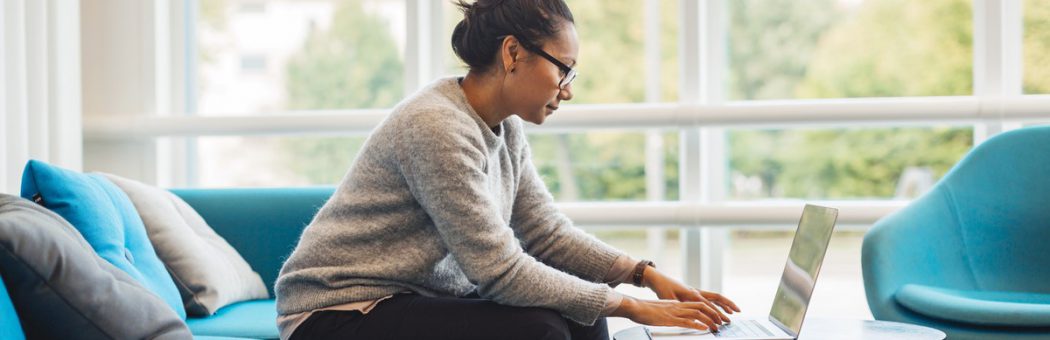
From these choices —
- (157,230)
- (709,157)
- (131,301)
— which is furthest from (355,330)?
(709,157)

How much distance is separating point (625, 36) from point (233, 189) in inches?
56.7

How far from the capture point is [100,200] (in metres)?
2.44

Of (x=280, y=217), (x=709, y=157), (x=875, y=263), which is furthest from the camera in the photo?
(x=709, y=157)

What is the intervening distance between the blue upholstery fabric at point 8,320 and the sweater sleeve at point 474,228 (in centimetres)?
65

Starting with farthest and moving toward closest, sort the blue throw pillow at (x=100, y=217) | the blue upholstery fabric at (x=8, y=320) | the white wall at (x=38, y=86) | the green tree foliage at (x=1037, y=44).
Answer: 1. the green tree foliage at (x=1037, y=44)
2. the white wall at (x=38, y=86)
3. the blue throw pillow at (x=100, y=217)
4. the blue upholstery fabric at (x=8, y=320)

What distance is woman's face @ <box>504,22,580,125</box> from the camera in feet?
6.59

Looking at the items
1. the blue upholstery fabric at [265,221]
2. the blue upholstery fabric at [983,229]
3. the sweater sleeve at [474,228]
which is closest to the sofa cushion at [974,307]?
the blue upholstery fabric at [983,229]

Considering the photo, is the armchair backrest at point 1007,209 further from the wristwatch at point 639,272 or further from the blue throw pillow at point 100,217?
the blue throw pillow at point 100,217

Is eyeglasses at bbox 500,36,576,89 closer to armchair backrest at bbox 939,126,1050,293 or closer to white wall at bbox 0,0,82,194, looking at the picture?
armchair backrest at bbox 939,126,1050,293

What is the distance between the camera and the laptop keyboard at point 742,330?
176cm

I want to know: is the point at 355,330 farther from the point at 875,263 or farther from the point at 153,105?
the point at 153,105

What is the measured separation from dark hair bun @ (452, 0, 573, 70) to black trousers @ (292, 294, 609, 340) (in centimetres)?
47

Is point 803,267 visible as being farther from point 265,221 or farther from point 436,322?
point 265,221

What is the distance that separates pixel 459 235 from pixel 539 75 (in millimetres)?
359
